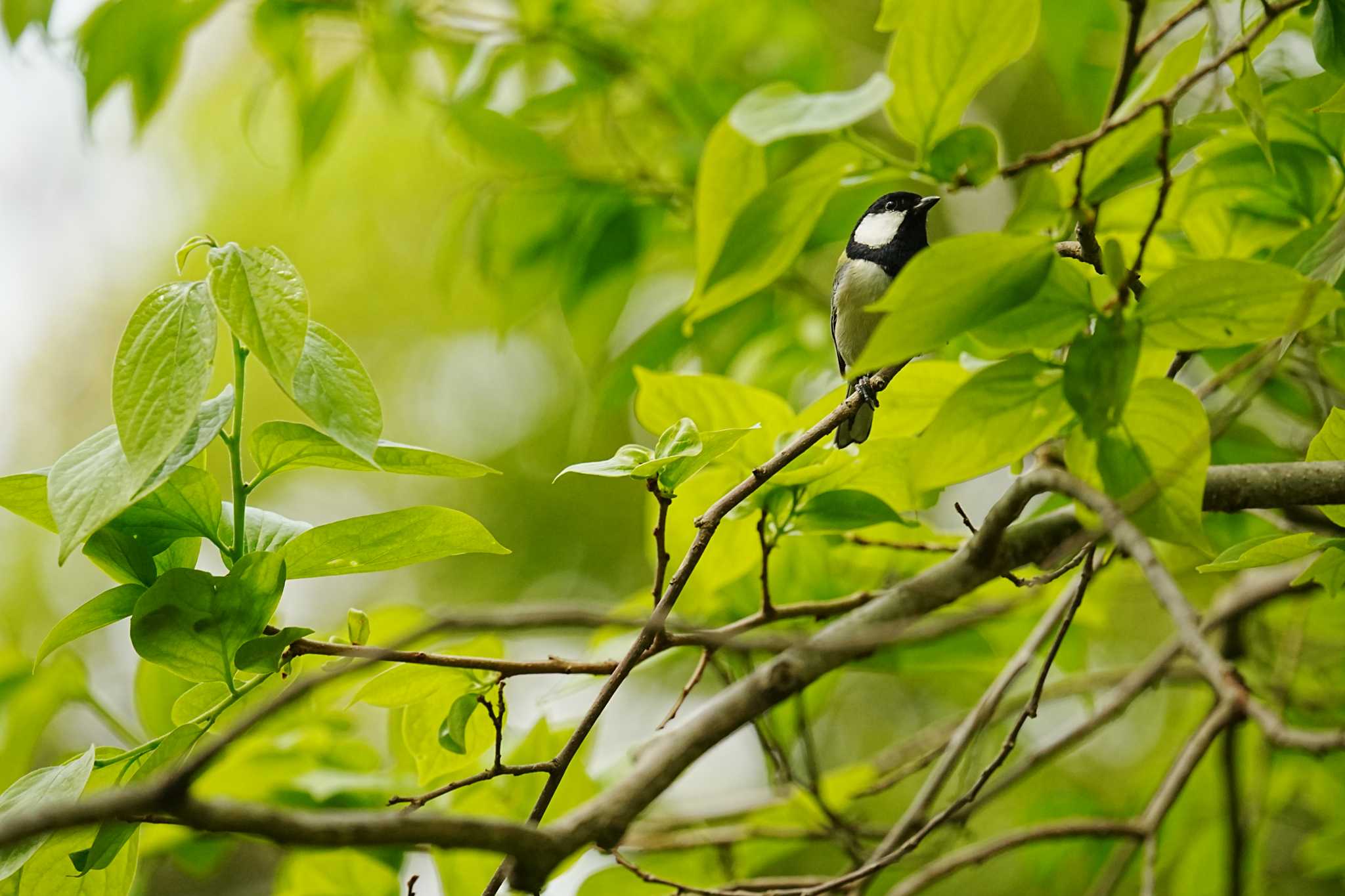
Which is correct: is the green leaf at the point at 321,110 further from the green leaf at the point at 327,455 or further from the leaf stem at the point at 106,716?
the green leaf at the point at 327,455

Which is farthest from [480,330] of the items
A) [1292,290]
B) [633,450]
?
[1292,290]

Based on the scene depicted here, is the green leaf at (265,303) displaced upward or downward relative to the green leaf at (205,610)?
upward

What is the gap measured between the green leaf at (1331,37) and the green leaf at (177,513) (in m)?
0.70

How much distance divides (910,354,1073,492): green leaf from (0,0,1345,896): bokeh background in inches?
7.1

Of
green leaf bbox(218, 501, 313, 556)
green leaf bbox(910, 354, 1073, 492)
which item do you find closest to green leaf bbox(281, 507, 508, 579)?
green leaf bbox(218, 501, 313, 556)

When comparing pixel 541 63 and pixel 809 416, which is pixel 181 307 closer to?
pixel 809 416

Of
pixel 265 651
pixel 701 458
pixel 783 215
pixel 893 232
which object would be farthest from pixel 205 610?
pixel 893 232

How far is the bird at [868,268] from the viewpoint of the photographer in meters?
1.19

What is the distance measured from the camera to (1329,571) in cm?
61

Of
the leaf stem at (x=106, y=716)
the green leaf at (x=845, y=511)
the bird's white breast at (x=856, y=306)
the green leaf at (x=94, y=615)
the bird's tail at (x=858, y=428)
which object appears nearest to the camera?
the green leaf at (x=94, y=615)

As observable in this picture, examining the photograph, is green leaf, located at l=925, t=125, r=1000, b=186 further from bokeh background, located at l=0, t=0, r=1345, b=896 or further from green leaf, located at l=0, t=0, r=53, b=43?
green leaf, located at l=0, t=0, r=53, b=43

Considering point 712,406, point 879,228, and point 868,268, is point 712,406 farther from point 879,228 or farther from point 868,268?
point 879,228

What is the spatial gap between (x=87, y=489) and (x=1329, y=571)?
0.69 metres

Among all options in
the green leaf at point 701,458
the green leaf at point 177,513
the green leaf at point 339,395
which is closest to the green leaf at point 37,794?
the green leaf at point 177,513
